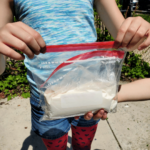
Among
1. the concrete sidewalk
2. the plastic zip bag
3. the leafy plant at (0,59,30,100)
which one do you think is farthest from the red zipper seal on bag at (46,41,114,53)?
the leafy plant at (0,59,30,100)

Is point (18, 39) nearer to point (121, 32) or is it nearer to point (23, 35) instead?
point (23, 35)

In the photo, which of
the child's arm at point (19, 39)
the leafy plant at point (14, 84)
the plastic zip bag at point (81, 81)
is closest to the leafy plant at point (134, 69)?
the leafy plant at point (14, 84)

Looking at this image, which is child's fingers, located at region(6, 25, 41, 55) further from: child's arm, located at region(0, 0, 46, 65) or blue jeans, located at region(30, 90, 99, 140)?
blue jeans, located at region(30, 90, 99, 140)

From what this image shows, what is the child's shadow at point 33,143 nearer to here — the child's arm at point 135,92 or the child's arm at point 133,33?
the child's arm at point 135,92

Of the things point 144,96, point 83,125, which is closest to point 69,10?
point 144,96

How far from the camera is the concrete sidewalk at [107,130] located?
6.13ft

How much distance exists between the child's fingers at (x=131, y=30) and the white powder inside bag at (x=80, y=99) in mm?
232

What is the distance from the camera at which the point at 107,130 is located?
6.73 ft

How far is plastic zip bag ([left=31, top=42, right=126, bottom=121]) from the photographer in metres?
0.69

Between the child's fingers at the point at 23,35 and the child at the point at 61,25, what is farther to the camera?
the child at the point at 61,25

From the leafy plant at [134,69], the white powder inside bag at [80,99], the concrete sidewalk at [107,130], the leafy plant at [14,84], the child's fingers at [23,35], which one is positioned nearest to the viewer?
the child's fingers at [23,35]

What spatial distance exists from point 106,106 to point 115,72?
190 millimetres

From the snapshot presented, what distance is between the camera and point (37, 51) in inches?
23.5

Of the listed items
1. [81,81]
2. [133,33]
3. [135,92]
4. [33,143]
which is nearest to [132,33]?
[133,33]
